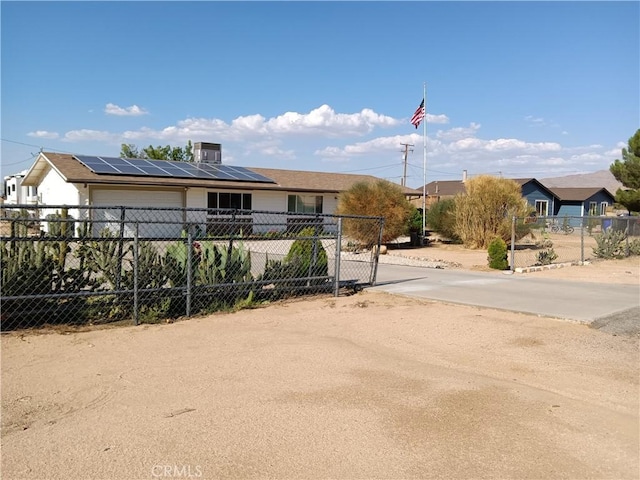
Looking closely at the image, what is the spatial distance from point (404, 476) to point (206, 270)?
5929mm

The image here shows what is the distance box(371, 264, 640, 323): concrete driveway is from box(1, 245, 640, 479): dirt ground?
1644 mm

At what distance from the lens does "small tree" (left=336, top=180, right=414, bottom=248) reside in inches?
939

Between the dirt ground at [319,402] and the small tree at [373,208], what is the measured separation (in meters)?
15.5

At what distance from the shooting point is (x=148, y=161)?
3083 cm

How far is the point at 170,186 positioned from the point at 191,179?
177 cm

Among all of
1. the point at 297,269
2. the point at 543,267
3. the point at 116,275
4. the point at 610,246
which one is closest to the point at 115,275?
the point at 116,275

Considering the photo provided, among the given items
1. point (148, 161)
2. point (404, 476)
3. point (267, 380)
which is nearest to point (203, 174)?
point (148, 161)

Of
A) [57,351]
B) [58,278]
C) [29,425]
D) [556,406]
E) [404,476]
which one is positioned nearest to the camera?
[404,476]

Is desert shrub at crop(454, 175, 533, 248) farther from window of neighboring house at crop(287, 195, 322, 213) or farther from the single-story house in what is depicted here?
the single-story house

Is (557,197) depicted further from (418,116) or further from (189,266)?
(189,266)

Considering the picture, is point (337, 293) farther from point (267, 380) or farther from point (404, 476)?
point (404, 476)

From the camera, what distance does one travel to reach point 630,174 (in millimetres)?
39156

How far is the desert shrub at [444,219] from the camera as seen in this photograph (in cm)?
2855

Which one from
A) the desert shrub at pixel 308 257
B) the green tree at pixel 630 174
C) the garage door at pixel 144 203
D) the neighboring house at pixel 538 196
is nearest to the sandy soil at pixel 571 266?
the desert shrub at pixel 308 257
